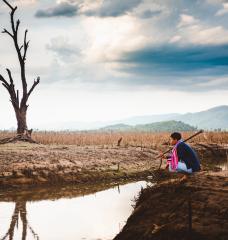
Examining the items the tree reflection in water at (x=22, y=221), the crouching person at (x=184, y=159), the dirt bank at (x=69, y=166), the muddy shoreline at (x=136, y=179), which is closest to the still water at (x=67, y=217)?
the tree reflection in water at (x=22, y=221)

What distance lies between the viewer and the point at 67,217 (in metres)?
12.9

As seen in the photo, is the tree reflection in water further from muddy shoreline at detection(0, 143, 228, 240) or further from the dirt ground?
the dirt ground

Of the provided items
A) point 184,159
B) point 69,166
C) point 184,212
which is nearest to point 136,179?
point 69,166

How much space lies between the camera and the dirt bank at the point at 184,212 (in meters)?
7.10

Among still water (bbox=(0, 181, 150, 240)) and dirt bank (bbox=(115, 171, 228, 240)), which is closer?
dirt bank (bbox=(115, 171, 228, 240))

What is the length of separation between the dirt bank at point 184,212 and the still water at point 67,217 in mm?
1821

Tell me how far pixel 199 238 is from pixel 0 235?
5467 mm

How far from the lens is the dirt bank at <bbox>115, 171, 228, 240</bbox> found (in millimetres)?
7103

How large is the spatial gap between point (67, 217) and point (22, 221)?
130 centimetres

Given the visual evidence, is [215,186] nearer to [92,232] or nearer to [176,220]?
[176,220]

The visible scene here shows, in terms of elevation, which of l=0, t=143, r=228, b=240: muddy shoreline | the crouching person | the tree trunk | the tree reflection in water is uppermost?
the tree trunk

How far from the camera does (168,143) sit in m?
32.5

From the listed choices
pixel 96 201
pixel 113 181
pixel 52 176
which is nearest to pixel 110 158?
pixel 113 181

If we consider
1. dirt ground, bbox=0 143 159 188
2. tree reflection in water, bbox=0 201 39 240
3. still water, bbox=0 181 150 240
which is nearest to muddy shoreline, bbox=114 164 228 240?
still water, bbox=0 181 150 240
